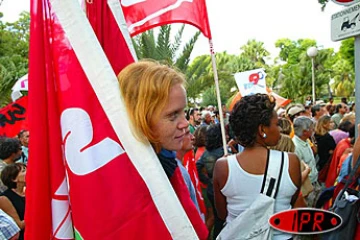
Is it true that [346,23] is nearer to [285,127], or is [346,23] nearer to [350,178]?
[350,178]

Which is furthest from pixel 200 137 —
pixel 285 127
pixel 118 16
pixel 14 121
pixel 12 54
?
pixel 12 54

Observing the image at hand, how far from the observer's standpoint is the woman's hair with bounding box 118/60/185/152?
1.29 metres

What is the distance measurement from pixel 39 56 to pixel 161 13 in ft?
7.32

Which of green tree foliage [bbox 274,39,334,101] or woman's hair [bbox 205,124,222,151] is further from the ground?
woman's hair [bbox 205,124,222,151]

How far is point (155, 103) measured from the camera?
1.32 metres

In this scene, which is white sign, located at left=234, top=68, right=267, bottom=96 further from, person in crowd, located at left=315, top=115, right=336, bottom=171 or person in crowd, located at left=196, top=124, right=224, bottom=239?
person in crowd, located at left=196, top=124, right=224, bottom=239

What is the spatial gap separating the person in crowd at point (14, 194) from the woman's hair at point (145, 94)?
94.5 inches

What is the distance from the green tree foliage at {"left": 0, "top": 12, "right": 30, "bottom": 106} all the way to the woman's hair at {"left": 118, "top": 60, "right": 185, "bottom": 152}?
1802 cm

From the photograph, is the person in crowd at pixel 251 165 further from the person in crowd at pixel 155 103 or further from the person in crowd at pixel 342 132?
the person in crowd at pixel 342 132

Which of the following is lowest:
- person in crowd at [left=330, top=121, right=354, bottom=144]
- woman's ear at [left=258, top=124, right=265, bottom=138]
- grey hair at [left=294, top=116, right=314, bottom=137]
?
person in crowd at [left=330, top=121, right=354, bottom=144]

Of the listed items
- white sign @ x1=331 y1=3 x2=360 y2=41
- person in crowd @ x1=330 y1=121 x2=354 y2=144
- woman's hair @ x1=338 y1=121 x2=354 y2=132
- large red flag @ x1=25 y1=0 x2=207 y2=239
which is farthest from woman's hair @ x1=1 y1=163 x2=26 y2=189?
woman's hair @ x1=338 y1=121 x2=354 y2=132

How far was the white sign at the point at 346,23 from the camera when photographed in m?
2.86

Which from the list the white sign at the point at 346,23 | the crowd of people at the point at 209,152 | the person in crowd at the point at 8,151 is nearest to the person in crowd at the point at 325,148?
the crowd of people at the point at 209,152

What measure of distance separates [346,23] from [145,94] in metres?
2.22
